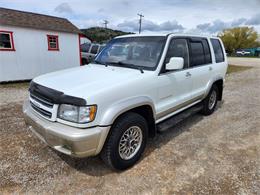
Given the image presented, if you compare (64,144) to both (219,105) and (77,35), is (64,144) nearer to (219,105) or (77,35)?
(219,105)

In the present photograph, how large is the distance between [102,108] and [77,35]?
11.8 meters

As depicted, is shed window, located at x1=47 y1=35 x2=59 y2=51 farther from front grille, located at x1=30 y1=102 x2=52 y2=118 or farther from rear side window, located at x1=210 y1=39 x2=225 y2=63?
front grille, located at x1=30 y1=102 x2=52 y2=118

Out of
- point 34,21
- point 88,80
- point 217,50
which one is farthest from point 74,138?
point 34,21

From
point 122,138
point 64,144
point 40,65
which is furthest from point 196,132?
point 40,65

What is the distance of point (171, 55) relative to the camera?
11.6 feet

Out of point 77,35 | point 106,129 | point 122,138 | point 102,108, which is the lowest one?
point 122,138

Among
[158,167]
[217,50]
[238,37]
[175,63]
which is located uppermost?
[238,37]

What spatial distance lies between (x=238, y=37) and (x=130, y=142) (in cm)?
7209

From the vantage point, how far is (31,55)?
36.4 feet

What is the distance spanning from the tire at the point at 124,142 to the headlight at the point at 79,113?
1.38 ft

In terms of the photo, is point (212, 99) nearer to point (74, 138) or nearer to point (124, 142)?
point (124, 142)

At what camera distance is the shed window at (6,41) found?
9.98 metres

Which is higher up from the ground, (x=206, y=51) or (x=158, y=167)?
(x=206, y=51)

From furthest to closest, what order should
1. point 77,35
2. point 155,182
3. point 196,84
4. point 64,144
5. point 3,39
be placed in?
point 77,35, point 3,39, point 196,84, point 155,182, point 64,144
